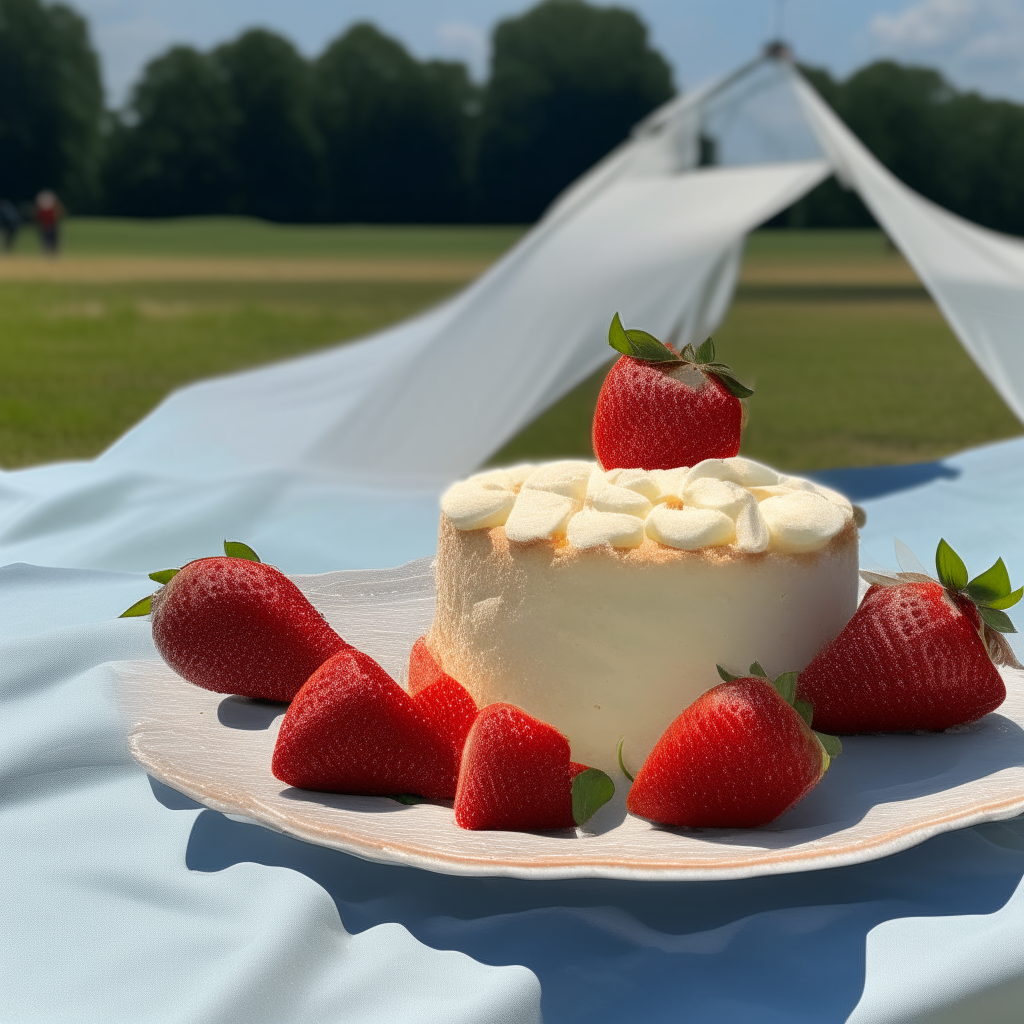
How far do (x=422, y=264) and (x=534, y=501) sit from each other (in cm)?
2066

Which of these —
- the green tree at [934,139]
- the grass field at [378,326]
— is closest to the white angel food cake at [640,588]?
the grass field at [378,326]

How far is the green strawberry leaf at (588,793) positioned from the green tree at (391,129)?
3208 centimetres

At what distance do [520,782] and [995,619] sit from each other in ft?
1.95

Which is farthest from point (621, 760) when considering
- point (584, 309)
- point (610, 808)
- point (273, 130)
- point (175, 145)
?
point (273, 130)

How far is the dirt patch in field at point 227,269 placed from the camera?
17.2 metres

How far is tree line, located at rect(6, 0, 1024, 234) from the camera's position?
30000 mm

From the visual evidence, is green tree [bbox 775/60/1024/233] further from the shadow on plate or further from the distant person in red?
the shadow on plate

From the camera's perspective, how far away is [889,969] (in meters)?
1.16

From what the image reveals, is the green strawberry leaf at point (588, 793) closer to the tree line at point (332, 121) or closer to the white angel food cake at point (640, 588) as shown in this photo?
the white angel food cake at point (640, 588)

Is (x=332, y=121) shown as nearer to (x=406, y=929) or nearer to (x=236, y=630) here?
(x=236, y=630)

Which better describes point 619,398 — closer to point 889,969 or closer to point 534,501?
point 534,501

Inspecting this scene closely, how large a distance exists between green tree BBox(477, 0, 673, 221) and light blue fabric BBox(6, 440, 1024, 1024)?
31.5m

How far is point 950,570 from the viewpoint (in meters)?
1.48

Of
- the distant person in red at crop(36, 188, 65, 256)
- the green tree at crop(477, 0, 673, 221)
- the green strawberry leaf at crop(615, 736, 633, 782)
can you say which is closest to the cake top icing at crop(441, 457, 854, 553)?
the green strawberry leaf at crop(615, 736, 633, 782)
